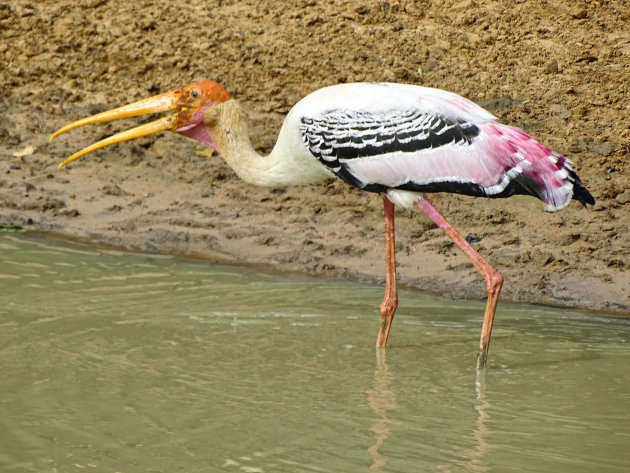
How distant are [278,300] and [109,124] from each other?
3.14m

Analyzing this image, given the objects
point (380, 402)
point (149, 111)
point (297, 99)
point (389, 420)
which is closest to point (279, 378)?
point (380, 402)

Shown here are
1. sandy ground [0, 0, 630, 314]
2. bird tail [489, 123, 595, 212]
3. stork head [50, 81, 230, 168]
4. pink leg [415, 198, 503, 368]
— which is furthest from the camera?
sandy ground [0, 0, 630, 314]

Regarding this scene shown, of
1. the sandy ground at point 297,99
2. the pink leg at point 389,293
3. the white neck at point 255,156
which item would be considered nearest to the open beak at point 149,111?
the white neck at point 255,156

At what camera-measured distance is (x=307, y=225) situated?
713 cm

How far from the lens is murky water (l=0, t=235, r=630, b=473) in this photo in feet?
12.6

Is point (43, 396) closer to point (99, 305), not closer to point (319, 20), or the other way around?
point (99, 305)

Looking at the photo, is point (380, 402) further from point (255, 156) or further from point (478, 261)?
point (255, 156)

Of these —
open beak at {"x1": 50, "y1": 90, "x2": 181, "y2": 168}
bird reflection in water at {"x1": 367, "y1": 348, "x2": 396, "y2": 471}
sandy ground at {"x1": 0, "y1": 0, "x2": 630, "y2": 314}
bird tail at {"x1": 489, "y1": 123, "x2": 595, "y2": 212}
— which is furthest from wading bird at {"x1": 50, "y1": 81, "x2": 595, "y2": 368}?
sandy ground at {"x1": 0, "y1": 0, "x2": 630, "y2": 314}

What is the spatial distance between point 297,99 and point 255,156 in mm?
2960

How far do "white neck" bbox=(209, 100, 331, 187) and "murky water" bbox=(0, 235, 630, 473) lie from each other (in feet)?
2.23

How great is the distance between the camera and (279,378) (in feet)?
15.3

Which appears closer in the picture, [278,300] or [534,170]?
[534,170]

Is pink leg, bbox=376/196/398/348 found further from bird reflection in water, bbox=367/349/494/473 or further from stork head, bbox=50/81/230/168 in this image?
stork head, bbox=50/81/230/168

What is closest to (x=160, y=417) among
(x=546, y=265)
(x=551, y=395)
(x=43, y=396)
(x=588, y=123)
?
(x=43, y=396)
